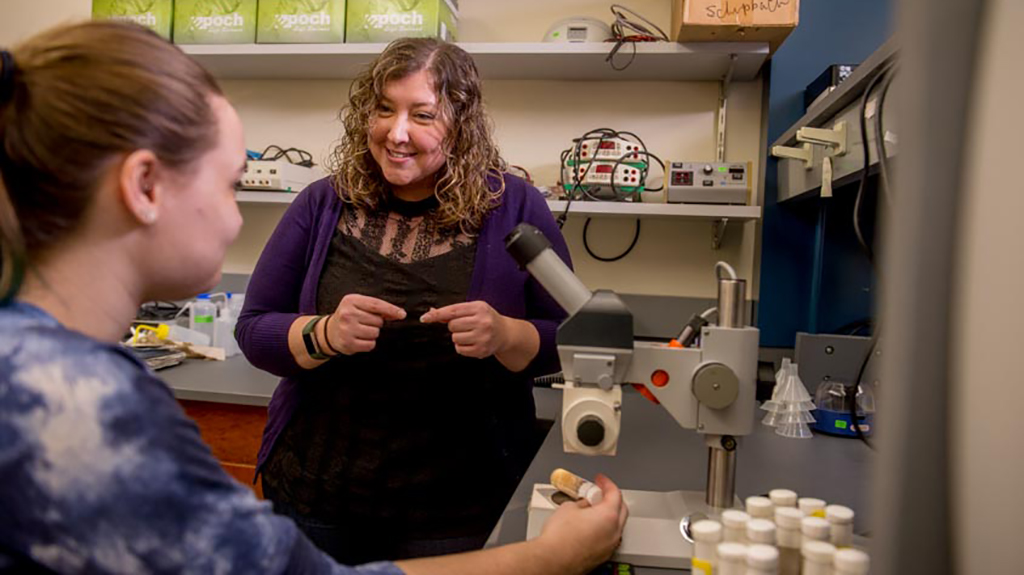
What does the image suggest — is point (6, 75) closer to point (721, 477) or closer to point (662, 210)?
point (721, 477)

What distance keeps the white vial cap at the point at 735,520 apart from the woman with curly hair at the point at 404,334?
476 mm

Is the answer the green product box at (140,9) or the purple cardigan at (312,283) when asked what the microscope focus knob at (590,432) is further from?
the green product box at (140,9)

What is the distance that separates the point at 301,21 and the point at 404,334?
142 cm

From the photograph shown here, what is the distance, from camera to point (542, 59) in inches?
81.0

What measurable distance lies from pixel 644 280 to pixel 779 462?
1142 mm

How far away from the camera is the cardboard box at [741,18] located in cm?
174

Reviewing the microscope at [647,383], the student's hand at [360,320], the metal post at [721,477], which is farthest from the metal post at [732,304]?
the student's hand at [360,320]

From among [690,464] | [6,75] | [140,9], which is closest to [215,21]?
[140,9]

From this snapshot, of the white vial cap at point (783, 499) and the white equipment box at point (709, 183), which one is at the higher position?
the white equipment box at point (709, 183)

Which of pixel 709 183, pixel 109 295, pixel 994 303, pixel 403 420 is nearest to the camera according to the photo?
pixel 994 303

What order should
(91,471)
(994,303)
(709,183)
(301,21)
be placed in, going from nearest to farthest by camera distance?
(994,303) → (91,471) → (709,183) → (301,21)

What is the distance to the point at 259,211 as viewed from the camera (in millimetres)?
2500

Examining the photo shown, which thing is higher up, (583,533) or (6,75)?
(6,75)

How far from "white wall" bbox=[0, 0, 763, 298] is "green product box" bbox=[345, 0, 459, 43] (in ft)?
1.08
